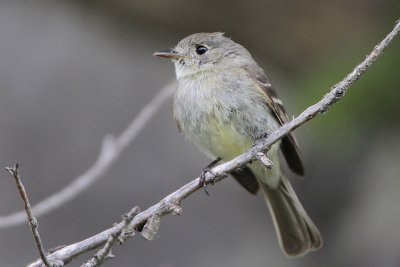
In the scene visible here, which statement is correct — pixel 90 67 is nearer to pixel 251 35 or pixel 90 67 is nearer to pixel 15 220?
pixel 251 35

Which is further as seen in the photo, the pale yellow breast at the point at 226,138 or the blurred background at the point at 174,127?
the blurred background at the point at 174,127

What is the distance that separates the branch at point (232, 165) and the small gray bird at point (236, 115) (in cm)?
76

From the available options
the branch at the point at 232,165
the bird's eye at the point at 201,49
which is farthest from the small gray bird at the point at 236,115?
the branch at the point at 232,165

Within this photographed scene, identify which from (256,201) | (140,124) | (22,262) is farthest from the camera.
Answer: (256,201)

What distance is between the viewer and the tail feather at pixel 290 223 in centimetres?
450

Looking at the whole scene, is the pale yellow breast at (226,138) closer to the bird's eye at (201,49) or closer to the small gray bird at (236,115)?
the small gray bird at (236,115)

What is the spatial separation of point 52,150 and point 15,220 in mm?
2193

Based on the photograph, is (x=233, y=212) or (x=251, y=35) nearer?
(x=233, y=212)

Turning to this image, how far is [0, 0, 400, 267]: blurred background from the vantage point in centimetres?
559

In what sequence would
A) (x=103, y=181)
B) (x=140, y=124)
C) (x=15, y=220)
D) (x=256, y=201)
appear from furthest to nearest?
1. (x=256, y=201)
2. (x=103, y=181)
3. (x=140, y=124)
4. (x=15, y=220)

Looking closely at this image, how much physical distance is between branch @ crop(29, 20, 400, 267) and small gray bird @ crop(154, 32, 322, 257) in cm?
76

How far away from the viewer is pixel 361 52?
18.6 feet

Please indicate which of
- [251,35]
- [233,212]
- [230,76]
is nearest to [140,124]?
[230,76]

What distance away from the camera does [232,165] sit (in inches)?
130
